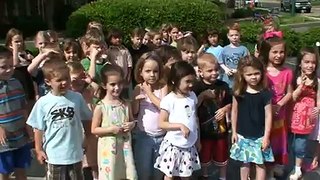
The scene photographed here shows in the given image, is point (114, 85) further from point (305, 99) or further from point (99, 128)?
point (305, 99)

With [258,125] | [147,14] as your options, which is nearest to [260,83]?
[258,125]

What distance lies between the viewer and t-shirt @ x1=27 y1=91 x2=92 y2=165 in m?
4.51

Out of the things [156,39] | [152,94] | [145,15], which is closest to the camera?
[152,94]

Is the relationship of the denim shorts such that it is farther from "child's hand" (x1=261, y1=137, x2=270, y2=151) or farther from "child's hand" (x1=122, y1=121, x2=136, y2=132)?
"child's hand" (x1=122, y1=121, x2=136, y2=132)

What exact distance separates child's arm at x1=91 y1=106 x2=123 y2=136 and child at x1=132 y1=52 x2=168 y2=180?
401 mm

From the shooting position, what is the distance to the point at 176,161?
4.89 m

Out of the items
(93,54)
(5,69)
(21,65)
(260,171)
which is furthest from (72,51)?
(260,171)

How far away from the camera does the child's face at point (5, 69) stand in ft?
15.4

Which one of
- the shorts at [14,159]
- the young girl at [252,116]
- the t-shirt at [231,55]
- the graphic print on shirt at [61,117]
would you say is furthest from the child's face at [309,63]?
the shorts at [14,159]

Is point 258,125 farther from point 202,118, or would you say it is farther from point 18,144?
point 18,144

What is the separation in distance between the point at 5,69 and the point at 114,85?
911 millimetres

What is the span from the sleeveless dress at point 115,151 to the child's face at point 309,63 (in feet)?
5.80

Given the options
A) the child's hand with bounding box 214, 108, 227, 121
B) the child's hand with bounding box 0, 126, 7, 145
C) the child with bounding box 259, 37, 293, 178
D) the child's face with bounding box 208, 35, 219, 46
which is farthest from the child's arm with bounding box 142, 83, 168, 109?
the child's face with bounding box 208, 35, 219, 46

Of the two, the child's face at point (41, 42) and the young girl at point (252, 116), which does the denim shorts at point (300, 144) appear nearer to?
the young girl at point (252, 116)
